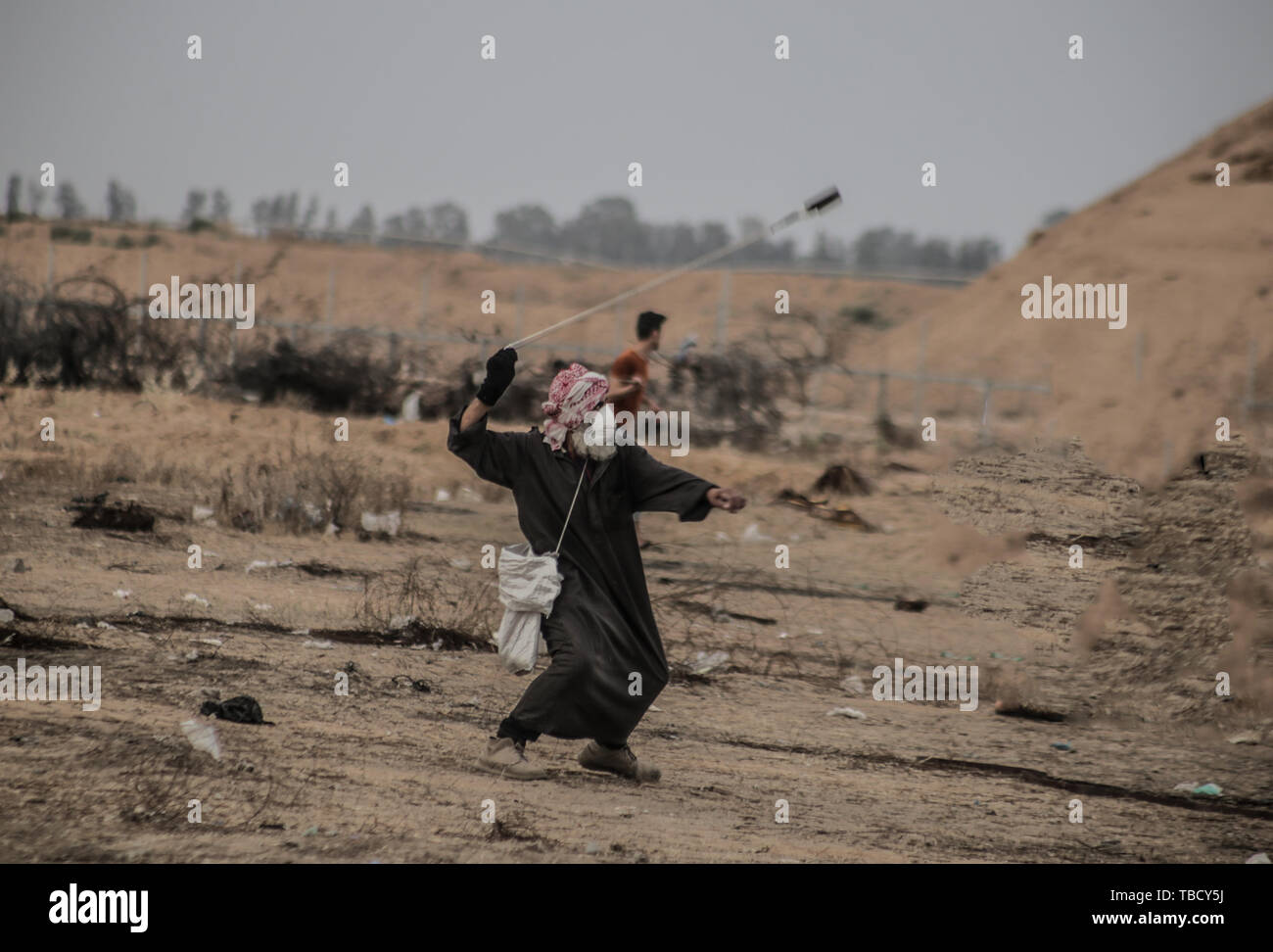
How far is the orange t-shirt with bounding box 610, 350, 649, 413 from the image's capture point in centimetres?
893

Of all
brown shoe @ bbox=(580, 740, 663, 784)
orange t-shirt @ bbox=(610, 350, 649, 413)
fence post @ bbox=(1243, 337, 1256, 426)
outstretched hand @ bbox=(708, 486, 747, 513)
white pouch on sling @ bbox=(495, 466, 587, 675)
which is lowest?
brown shoe @ bbox=(580, 740, 663, 784)

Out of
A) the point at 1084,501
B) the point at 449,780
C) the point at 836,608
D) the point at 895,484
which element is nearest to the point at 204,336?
the point at 895,484

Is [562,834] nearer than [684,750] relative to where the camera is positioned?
Yes

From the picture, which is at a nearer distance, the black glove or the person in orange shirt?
the black glove

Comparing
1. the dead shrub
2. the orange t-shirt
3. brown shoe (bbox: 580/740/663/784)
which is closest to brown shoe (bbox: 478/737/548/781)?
brown shoe (bbox: 580/740/663/784)

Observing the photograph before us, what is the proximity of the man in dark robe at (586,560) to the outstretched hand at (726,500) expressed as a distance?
0.06 m

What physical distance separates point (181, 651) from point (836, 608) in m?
4.63

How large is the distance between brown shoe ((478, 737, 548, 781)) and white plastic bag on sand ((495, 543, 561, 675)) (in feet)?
0.91

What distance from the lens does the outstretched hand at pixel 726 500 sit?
15.7ft

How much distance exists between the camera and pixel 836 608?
31.1 feet

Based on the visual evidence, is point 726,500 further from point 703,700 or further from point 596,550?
point 703,700

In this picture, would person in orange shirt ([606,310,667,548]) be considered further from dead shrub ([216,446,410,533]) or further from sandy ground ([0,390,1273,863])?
dead shrub ([216,446,410,533])
